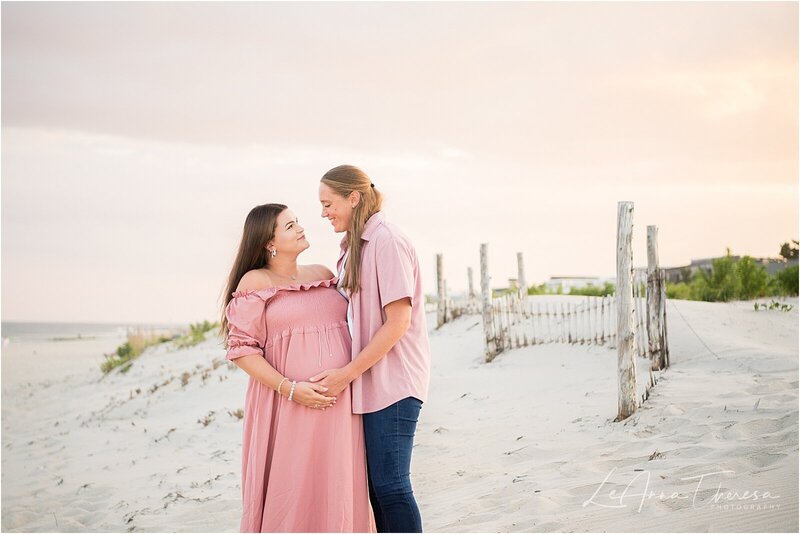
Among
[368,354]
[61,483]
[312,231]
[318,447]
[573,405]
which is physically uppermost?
[312,231]

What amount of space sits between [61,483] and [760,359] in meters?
8.48

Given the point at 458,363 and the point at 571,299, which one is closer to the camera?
the point at 458,363

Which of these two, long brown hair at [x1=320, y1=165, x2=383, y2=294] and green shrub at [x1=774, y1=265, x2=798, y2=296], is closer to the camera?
long brown hair at [x1=320, y1=165, x2=383, y2=294]

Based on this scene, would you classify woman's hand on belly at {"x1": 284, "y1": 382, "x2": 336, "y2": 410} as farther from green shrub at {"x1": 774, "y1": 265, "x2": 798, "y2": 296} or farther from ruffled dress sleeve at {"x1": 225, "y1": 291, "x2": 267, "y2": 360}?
green shrub at {"x1": 774, "y1": 265, "x2": 798, "y2": 296}

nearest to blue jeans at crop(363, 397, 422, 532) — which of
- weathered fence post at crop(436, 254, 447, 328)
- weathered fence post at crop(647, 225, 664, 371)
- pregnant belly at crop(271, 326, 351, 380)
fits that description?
pregnant belly at crop(271, 326, 351, 380)

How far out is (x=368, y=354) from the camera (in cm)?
363

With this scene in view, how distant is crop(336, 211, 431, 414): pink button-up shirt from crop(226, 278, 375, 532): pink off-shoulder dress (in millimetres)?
130

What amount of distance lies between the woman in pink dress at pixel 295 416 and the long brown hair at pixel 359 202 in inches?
11.3

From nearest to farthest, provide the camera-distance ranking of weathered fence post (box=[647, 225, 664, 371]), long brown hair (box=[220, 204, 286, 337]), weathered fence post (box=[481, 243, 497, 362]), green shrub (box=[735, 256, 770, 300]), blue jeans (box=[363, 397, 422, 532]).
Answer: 1. blue jeans (box=[363, 397, 422, 532])
2. long brown hair (box=[220, 204, 286, 337])
3. weathered fence post (box=[647, 225, 664, 371])
4. weathered fence post (box=[481, 243, 497, 362])
5. green shrub (box=[735, 256, 770, 300])

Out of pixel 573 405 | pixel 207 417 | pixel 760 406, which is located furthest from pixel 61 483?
pixel 760 406

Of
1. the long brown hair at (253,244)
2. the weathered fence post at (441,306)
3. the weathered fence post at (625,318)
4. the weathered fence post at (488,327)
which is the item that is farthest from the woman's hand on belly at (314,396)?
the weathered fence post at (441,306)

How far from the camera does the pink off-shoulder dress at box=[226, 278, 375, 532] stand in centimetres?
373

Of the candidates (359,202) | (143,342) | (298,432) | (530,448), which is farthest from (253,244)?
(143,342)

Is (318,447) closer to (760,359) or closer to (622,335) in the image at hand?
(622,335)
